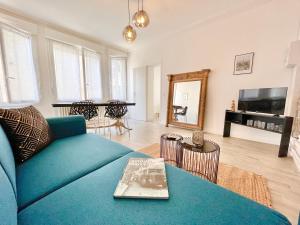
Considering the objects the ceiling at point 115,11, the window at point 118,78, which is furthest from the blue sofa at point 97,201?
→ the window at point 118,78

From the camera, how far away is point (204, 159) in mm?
1680

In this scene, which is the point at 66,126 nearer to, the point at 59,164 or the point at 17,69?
the point at 59,164

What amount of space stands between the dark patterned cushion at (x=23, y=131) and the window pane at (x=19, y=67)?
2.50 metres

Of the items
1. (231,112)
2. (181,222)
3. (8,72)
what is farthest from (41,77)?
(231,112)

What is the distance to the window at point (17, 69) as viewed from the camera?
287 cm

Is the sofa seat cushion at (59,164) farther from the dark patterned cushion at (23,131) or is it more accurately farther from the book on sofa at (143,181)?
the book on sofa at (143,181)

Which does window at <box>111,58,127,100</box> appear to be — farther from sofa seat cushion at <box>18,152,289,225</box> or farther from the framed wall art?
sofa seat cushion at <box>18,152,289,225</box>

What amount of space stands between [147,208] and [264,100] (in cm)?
309

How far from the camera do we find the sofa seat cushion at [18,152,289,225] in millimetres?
585

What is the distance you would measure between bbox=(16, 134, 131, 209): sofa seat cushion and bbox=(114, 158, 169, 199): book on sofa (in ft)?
0.94

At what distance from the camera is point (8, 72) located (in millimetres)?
2914

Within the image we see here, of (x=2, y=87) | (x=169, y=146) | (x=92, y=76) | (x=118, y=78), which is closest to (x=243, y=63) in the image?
(x=169, y=146)

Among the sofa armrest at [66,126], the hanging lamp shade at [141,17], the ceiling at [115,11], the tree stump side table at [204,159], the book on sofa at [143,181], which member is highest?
the ceiling at [115,11]

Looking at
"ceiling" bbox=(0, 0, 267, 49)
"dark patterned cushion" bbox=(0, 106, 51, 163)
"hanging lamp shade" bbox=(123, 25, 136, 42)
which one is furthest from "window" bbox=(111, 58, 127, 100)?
"dark patterned cushion" bbox=(0, 106, 51, 163)
